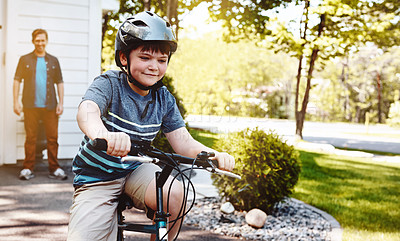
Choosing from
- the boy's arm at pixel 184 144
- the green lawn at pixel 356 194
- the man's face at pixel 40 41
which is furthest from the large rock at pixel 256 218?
the man's face at pixel 40 41

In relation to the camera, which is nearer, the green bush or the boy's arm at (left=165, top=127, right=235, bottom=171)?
the boy's arm at (left=165, top=127, right=235, bottom=171)

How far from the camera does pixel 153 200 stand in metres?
2.21

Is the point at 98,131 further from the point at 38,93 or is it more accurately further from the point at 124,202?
the point at 38,93

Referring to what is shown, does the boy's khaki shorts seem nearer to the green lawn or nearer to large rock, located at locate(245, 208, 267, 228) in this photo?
large rock, located at locate(245, 208, 267, 228)

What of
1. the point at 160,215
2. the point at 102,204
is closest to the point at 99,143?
the point at 160,215

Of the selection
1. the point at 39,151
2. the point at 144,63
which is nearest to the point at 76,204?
the point at 144,63

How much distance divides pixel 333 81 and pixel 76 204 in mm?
48751

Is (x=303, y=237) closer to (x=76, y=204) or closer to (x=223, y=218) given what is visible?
(x=223, y=218)

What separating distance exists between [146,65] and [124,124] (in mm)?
369

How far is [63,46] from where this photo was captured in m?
8.45

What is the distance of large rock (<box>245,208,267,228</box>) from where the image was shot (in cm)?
512

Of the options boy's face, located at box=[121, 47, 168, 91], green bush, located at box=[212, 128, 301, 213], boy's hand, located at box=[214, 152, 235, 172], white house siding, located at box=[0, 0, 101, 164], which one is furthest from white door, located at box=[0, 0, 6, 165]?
boy's hand, located at box=[214, 152, 235, 172]

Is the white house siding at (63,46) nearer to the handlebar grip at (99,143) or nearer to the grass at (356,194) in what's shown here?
the grass at (356,194)

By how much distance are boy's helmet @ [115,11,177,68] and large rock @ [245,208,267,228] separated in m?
3.38
